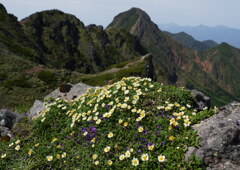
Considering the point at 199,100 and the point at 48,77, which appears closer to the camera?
the point at 199,100

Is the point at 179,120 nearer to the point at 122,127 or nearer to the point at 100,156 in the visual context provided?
the point at 122,127

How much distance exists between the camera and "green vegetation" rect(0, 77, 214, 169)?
6465 millimetres

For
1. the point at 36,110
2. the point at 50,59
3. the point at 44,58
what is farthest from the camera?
the point at 50,59

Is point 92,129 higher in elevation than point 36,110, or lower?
higher

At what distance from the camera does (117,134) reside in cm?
744

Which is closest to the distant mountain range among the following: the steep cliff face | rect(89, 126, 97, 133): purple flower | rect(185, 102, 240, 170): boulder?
the steep cliff face

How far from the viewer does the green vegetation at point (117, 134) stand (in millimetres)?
6465

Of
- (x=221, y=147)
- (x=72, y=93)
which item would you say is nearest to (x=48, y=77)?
(x=72, y=93)

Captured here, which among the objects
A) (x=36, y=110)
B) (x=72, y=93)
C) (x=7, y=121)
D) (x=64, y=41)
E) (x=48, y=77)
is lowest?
(x=48, y=77)

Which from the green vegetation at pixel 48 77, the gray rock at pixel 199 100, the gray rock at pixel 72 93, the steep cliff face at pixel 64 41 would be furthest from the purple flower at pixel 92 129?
the steep cliff face at pixel 64 41

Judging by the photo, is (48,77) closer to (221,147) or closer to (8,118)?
(8,118)

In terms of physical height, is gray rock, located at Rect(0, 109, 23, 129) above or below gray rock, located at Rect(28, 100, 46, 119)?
above

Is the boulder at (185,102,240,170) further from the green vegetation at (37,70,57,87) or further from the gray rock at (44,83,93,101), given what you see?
the green vegetation at (37,70,57,87)

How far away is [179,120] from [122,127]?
1875 millimetres
